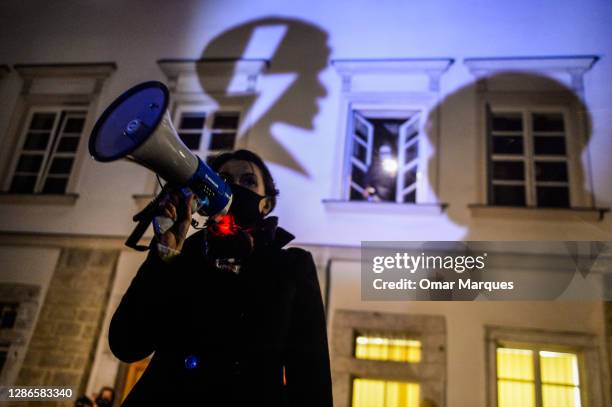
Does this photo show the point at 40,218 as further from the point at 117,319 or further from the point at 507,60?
the point at 507,60

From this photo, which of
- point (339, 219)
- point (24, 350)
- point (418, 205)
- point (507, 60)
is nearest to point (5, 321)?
point (24, 350)

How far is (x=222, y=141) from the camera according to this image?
3.63m

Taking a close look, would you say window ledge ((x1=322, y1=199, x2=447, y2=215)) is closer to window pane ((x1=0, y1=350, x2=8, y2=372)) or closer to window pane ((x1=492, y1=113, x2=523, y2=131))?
window pane ((x1=492, y1=113, x2=523, y2=131))

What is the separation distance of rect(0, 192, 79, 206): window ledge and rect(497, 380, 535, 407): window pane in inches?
130

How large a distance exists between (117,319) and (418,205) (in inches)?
90.1

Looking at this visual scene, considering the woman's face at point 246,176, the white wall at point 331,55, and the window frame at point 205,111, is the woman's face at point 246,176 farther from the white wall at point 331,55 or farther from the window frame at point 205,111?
the window frame at point 205,111

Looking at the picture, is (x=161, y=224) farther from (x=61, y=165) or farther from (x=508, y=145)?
(x=61, y=165)

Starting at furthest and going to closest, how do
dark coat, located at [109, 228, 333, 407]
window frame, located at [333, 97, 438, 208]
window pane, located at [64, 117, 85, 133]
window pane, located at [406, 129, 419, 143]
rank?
window pane, located at [64, 117, 85, 133]
window pane, located at [406, 129, 419, 143]
window frame, located at [333, 97, 438, 208]
dark coat, located at [109, 228, 333, 407]

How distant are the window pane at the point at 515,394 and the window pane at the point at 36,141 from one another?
397 centimetres

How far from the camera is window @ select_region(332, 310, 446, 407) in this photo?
275cm

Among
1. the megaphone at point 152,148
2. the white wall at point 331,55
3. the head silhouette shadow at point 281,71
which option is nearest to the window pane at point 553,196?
the white wall at point 331,55

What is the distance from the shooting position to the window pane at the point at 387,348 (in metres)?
2.88

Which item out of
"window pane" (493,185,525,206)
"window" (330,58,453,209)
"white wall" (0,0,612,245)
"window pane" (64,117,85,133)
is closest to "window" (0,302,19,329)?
"white wall" (0,0,612,245)

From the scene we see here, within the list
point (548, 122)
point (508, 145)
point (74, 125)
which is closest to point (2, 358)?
point (74, 125)
